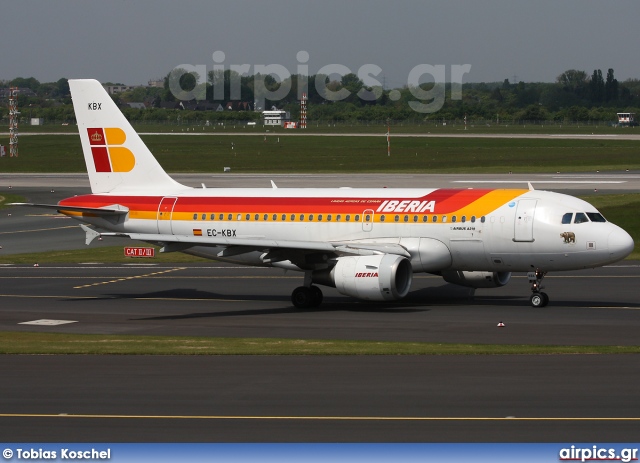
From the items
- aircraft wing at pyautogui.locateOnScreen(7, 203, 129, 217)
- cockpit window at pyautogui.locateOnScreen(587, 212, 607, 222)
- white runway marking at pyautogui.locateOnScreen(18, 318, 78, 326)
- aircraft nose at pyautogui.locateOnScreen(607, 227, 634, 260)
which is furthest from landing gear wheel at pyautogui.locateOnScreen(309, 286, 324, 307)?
aircraft nose at pyautogui.locateOnScreen(607, 227, 634, 260)

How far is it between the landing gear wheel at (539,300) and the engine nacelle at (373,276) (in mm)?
4731

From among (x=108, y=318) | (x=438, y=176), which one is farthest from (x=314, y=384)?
(x=438, y=176)

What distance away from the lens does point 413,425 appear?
2014cm

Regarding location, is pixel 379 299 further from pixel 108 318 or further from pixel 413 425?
pixel 413 425

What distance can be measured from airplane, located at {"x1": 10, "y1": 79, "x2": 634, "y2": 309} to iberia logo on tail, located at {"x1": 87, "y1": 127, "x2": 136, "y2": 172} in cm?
4

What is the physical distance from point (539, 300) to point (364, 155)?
10263cm

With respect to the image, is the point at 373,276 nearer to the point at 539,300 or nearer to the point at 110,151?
the point at 539,300

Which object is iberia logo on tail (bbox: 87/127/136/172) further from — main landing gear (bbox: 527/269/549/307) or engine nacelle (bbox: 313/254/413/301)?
main landing gear (bbox: 527/269/549/307)

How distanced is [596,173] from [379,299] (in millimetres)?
72467

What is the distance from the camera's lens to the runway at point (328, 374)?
20016 mm

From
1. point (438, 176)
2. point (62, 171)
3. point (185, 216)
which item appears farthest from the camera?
point (62, 171)

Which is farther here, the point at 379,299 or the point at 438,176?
the point at 438,176

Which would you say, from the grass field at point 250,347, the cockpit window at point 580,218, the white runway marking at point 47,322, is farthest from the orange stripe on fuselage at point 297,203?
the grass field at point 250,347

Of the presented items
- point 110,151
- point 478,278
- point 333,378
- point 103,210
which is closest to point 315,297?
point 478,278
